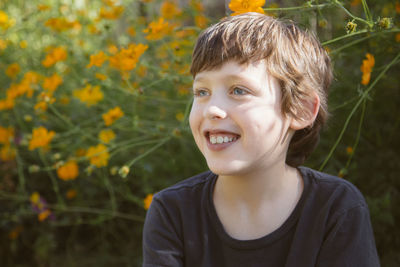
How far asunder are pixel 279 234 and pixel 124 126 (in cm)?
109

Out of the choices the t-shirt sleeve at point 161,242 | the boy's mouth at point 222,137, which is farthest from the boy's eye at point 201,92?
the t-shirt sleeve at point 161,242

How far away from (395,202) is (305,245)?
2.35 ft

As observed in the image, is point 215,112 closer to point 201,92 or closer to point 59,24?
point 201,92

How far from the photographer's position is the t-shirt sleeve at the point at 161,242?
115 centimetres

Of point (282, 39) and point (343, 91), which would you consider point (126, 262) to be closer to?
point (343, 91)

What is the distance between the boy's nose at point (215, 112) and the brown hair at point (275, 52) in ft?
0.32

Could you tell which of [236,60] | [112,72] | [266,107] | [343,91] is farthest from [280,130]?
[112,72]

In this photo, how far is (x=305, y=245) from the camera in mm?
1102

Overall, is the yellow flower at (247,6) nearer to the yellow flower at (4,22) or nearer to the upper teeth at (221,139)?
the upper teeth at (221,139)

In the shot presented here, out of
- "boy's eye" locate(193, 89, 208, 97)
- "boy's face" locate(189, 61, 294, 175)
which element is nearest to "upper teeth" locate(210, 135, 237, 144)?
"boy's face" locate(189, 61, 294, 175)

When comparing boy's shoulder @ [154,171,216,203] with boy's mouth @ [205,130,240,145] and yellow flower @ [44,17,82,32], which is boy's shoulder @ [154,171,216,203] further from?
yellow flower @ [44,17,82,32]

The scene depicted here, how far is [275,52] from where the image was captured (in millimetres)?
1062

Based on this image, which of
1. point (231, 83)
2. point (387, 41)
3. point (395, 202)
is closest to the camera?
point (231, 83)

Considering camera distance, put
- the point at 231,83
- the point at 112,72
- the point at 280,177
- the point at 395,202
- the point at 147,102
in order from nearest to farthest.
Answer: the point at 231,83, the point at 280,177, the point at 395,202, the point at 147,102, the point at 112,72
